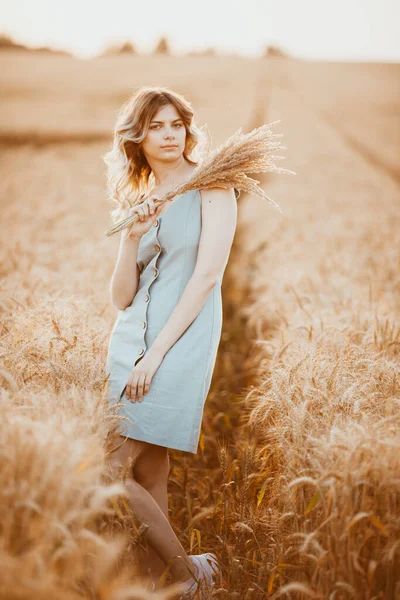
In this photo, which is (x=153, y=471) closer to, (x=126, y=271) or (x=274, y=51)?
(x=126, y=271)

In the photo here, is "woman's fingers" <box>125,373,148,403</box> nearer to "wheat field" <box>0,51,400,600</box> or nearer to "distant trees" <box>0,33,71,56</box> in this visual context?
"wheat field" <box>0,51,400,600</box>

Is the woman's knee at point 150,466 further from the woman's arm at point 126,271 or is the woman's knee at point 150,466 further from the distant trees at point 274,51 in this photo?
the distant trees at point 274,51

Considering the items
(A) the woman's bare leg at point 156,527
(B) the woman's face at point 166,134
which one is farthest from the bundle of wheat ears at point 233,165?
(A) the woman's bare leg at point 156,527

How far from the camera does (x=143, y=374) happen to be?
2.71 meters

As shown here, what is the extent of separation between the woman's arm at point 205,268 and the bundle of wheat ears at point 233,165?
3.9 inches

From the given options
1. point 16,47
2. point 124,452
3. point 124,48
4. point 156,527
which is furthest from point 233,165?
point 124,48

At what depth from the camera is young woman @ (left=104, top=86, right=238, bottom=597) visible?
8.88ft

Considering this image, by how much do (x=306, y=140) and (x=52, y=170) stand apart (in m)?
12.0

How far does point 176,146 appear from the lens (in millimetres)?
3098

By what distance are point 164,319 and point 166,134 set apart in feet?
3.21

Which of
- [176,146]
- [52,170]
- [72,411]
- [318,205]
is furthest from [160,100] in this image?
[52,170]

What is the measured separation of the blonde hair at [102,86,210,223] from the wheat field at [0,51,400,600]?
0.75m

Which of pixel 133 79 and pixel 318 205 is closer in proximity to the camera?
pixel 318 205

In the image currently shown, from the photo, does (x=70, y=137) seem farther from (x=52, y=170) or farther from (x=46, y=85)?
(x=46, y=85)
